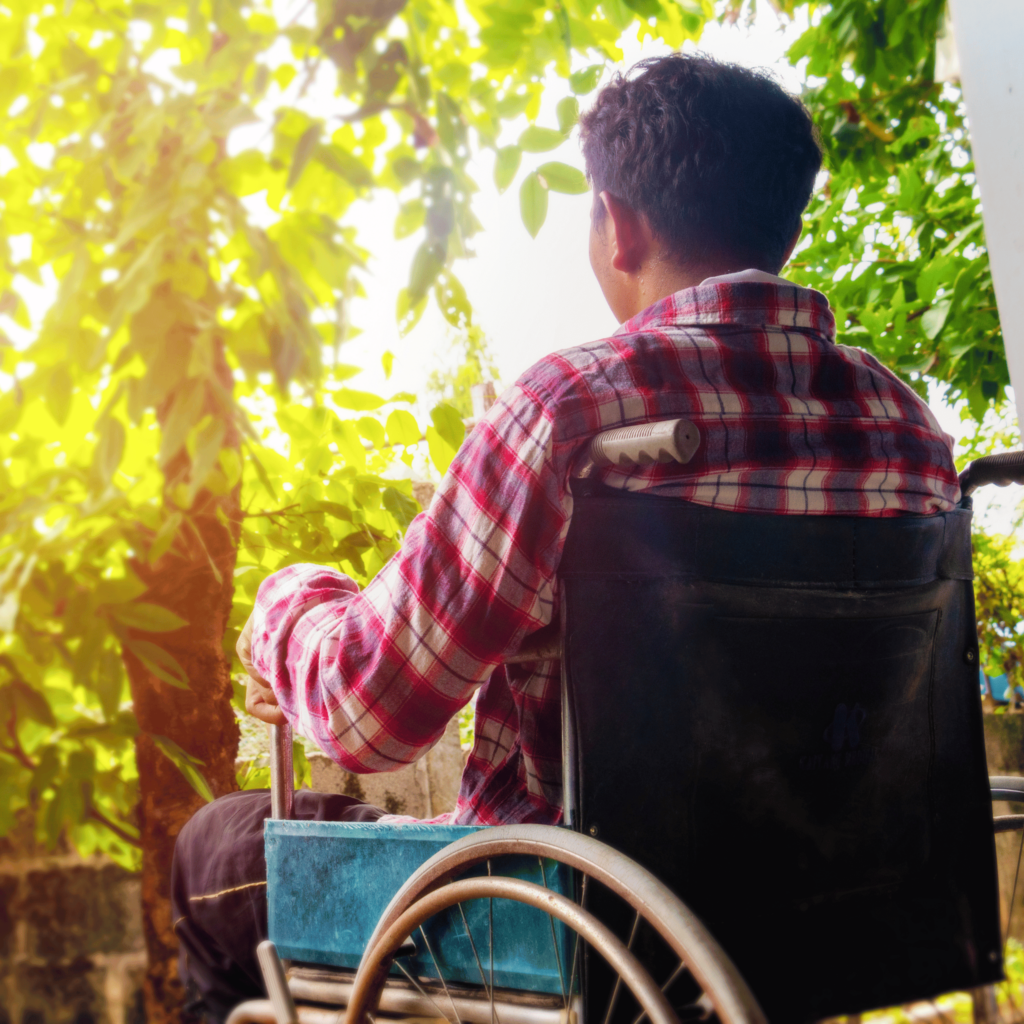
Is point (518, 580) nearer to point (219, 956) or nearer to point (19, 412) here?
point (19, 412)

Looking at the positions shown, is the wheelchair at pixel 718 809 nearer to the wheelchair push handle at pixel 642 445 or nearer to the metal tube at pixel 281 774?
the wheelchair push handle at pixel 642 445

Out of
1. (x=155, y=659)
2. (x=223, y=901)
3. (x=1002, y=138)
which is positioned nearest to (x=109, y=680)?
(x=155, y=659)

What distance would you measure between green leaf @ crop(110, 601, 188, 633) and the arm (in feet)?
0.68

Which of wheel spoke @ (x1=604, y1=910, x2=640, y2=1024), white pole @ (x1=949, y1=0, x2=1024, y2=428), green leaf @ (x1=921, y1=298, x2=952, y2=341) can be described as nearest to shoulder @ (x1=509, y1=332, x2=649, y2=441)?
wheel spoke @ (x1=604, y1=910, x2=640, y2=1024)

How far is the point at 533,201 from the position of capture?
100 centimetres

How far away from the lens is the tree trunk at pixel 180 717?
120 centimetres

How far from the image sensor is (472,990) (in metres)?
0.76

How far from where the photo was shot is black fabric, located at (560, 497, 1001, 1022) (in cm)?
66

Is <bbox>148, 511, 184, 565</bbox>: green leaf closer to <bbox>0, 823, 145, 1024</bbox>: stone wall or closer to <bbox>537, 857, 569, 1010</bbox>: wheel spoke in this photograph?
<bbox>0, 823, 145, 1024</bbox>: stone wall

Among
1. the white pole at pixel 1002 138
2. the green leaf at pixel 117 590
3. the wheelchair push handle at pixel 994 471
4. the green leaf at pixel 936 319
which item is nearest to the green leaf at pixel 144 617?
the green leaf at pixel 117 590

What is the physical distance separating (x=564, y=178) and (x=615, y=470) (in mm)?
434

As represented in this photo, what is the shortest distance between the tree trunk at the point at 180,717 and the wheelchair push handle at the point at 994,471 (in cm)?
88

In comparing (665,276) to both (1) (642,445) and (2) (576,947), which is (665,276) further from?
(2) (576,947)

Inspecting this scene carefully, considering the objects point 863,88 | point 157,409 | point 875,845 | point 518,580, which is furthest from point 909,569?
point 863,88
